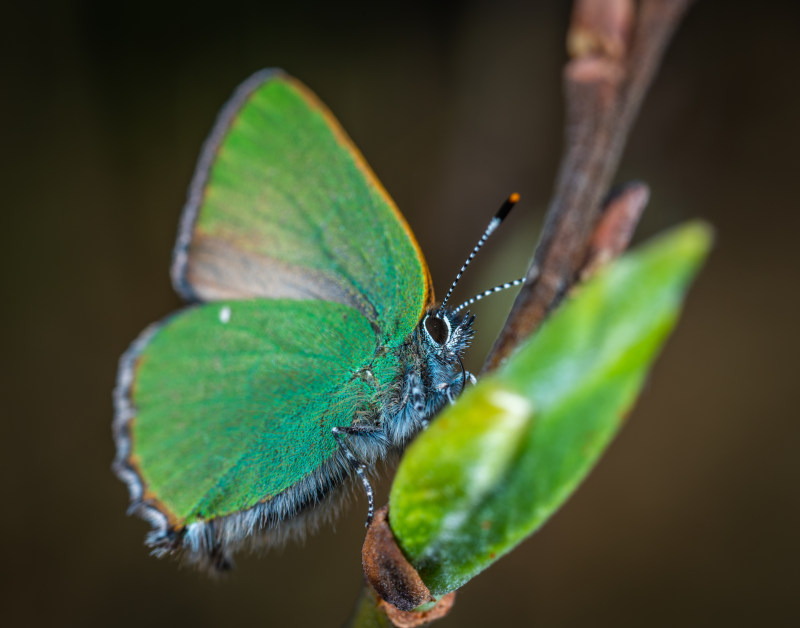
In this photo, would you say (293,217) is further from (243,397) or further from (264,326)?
(243,397)

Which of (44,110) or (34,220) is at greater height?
(44,110)

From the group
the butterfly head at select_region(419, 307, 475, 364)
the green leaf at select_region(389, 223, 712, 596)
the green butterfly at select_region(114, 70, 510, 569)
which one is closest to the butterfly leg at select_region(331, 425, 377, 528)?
the green butterfly at select_region(114, 70, 510, 569)

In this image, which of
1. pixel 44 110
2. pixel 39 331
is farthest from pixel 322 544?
pixel 44 110

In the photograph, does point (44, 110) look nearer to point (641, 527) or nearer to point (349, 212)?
point (349, 212)

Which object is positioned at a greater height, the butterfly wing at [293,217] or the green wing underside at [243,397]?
the butterfly wing at [293,217]

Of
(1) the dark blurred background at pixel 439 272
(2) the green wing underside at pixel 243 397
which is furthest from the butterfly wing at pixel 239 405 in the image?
(1) the dark blurred background at pixel 439 272

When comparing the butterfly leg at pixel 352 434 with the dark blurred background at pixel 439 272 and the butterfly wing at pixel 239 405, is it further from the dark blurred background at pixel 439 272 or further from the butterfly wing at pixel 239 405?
the dark blurred background at pixel 439 272
